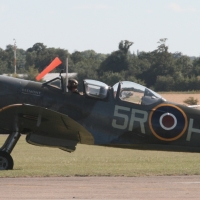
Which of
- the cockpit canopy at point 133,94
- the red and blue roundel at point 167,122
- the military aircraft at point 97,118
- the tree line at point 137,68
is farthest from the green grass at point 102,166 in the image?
the tree line at point 137,68

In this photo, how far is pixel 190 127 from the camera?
15.5 meters

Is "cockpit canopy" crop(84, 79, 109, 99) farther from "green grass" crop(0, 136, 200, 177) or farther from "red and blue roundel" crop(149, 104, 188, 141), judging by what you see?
"green grass" crop(0, 136, 200, 177)

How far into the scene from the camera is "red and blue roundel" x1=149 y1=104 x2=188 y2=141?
15344 millimetres

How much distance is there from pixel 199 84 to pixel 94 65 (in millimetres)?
10664

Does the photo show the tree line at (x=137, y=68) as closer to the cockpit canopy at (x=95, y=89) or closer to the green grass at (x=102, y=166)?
the green grass at (x=102, y=166)

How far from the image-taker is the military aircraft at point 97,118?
50.0ft

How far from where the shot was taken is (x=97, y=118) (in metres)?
15.3

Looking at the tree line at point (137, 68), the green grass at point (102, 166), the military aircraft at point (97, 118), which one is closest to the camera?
the green grass at point (102, 166)

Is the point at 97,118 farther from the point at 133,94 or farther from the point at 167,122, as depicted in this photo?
the point at 167,122

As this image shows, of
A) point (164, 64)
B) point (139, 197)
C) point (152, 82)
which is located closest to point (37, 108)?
point (139, 197)

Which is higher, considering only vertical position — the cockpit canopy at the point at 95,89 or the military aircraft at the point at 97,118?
the cockpit canopy at the point at 95,89

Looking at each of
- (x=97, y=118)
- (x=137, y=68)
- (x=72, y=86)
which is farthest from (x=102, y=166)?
(x=137, y=68)

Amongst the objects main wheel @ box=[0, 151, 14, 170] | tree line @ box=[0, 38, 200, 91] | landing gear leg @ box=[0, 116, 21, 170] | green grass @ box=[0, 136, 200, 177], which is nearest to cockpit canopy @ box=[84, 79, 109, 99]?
green grass @ box=[0, 136, 200, 177]

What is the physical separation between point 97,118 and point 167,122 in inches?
57.9
